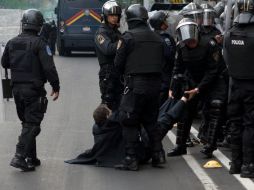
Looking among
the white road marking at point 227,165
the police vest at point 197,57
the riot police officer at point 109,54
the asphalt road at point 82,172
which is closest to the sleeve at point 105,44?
the riot police officer at point 109,54

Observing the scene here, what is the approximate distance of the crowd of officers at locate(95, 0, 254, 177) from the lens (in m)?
9.31

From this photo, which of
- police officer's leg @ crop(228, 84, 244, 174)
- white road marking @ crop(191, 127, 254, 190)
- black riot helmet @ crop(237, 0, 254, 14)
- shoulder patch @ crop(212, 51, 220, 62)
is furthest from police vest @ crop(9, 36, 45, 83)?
white road marking @ crop(191, 127, 254, 190)

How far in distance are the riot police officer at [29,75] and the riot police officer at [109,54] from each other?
0.94 m

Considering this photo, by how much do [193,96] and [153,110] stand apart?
0.73m

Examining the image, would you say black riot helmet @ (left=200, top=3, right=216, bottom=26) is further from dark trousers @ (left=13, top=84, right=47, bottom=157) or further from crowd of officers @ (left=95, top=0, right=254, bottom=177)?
dark trousers @ (left=13, top=84, right=47, bottom=157)

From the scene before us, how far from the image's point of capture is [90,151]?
10.2 metres

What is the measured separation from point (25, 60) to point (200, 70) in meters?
2.22

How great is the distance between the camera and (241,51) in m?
9.23

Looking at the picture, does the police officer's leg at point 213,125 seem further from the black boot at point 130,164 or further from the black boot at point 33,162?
the black boot at point 33,162

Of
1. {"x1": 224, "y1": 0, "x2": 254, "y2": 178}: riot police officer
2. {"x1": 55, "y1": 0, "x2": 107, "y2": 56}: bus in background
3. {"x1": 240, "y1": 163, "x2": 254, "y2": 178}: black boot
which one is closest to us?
{"x1": 224, "y1": 0, "x2": 254, "y2": 178}: riot police officer

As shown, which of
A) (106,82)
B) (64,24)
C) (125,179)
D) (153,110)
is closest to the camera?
(125,179)

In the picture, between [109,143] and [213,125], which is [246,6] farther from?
[109,143]

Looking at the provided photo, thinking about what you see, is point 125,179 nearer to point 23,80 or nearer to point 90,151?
point 90,151

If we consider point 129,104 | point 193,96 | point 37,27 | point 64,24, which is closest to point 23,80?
point 37,27
